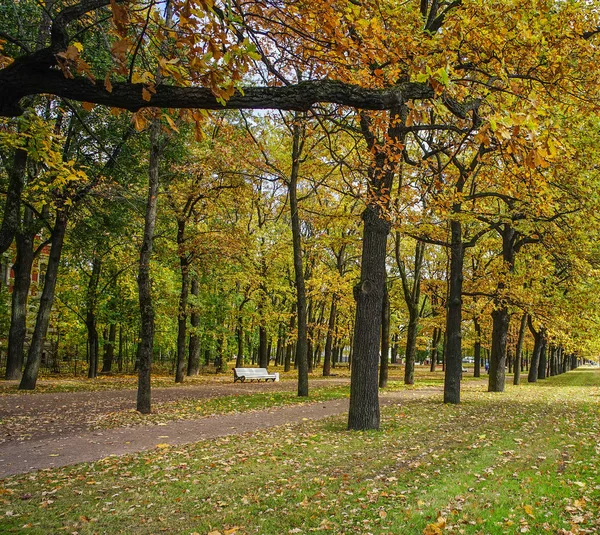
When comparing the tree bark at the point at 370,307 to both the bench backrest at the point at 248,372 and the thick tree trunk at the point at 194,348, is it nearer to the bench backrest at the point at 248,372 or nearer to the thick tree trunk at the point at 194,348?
the bench backrest at the point at 248,372

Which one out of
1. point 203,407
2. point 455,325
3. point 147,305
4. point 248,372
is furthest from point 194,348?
point 455,325

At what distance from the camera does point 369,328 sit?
9.79m

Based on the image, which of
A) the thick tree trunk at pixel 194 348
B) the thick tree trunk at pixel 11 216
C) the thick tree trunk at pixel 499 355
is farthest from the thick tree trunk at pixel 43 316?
the thick tree trunk at pixel 499 355

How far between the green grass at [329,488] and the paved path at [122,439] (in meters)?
0.61

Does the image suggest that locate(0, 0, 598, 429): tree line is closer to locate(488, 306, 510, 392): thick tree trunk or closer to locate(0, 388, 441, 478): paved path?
locate(488, 306, 510, 392): thick tree trunk

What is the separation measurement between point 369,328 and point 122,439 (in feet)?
17.5

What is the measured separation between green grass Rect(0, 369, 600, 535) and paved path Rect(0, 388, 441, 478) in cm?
61

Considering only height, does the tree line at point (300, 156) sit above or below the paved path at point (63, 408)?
above

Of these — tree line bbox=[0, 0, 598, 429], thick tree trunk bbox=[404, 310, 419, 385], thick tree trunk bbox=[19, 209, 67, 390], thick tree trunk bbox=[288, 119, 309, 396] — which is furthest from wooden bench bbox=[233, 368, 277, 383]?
thick tree trunk bbox=[19, 209, 67, 390]

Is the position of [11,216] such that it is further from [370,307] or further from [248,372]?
[248,372]

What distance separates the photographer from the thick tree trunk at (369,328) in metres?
9.66

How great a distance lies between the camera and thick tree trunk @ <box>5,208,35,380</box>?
17.7 meters

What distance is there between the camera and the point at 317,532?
13.9ft

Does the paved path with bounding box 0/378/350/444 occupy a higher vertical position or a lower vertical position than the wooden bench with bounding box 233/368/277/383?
higher
